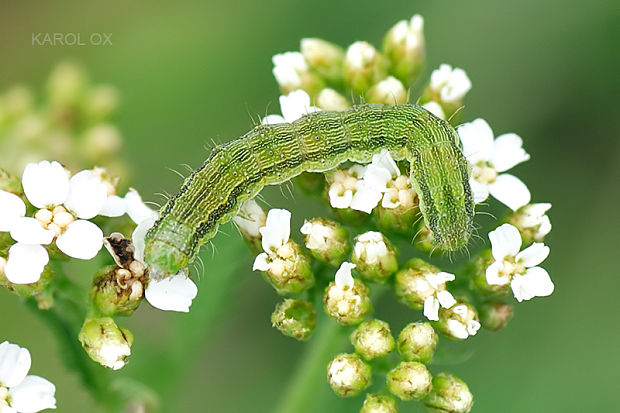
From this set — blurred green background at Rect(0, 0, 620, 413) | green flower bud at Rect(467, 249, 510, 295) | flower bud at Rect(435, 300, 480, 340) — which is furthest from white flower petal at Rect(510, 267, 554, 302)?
blurred green background at Rect(0, 0, 620, 413)

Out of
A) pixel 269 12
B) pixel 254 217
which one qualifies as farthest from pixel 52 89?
pixel 254 217

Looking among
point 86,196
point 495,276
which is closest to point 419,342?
point 495,276

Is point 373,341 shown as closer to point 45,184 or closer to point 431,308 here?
point 431,308

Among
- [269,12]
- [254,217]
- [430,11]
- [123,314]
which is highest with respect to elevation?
[430,11]

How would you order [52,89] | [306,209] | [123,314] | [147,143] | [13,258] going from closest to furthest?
[13,258], [123,314], [52,89], [306,209], [147,143]

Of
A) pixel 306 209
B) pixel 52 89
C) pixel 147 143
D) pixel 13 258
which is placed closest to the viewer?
pixel 13 258

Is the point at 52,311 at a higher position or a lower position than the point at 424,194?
lower

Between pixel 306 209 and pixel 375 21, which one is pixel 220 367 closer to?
pixel 306 209

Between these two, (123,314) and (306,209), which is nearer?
(123,314)
